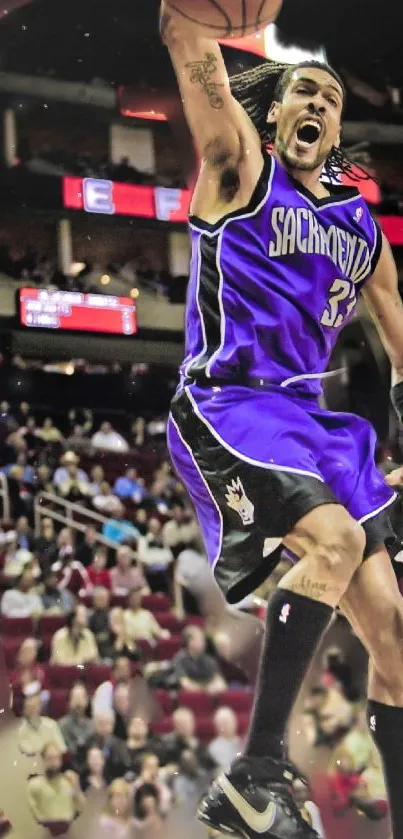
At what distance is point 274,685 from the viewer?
2.80 metres

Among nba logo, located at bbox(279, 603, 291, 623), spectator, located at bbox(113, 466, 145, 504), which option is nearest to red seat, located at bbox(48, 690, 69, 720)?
spectator, located at bbox(113, 466, 145, 504)

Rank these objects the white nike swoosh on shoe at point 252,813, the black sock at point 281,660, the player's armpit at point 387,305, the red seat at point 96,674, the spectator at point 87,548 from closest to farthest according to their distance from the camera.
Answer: the white nike swoosh on shoe at point 252,813, the black sock at point 281,660, the red seat at point 96,674, the spectator at point 87,548, the player's armpit at point 387,305

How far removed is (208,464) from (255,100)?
1.11m

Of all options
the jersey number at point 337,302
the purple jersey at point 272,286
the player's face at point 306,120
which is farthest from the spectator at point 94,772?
the player's face at point 306,120

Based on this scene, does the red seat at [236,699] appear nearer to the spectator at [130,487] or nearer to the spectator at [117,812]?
the spectator at [117,812]

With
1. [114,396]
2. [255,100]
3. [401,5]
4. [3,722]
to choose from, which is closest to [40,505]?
[114,396]

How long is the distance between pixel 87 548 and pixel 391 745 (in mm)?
980

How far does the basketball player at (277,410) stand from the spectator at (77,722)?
400 millimetres

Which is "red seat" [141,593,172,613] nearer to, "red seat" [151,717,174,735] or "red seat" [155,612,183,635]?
"red seat" [155,612,183,635]

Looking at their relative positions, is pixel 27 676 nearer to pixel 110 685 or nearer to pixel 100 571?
pixel 110 685

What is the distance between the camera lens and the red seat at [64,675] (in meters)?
3.10

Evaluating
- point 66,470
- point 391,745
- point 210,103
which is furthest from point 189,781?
point 210,103

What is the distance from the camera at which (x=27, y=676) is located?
3.12 meters

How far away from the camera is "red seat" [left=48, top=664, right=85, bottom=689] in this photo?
310 centimetres
